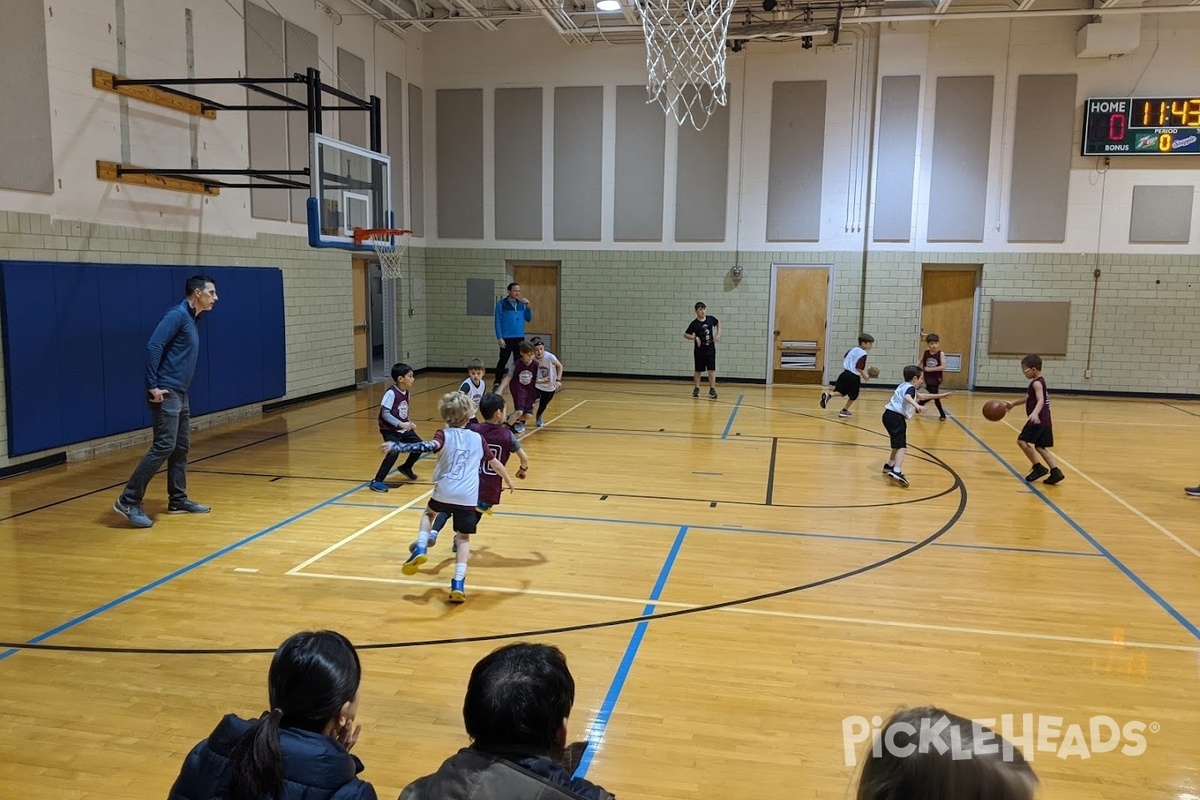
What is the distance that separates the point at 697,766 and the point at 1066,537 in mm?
4769

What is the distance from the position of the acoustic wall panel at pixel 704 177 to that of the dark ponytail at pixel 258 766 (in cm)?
1538

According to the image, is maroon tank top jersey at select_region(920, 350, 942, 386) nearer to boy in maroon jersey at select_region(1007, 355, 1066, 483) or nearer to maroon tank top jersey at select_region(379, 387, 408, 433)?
boy in maroon jersey at select_region(1007, 355, 1066, 483)

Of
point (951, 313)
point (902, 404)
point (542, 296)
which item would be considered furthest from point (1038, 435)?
point (542, 296)

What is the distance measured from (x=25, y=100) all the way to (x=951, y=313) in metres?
14.5

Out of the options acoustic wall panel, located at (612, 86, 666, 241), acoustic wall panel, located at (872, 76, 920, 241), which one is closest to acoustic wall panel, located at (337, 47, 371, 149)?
acoustic wall panel, located at (612, 86, 666, 241)

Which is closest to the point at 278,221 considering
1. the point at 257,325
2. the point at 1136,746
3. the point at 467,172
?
the point at 257,325

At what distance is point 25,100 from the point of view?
8250 mm

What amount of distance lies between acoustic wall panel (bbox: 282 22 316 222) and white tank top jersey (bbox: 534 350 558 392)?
14.8 feet

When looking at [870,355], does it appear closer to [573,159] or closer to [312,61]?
[573,159]

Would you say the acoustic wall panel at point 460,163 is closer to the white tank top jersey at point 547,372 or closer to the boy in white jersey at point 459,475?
the white tank top jersey at point 547,372

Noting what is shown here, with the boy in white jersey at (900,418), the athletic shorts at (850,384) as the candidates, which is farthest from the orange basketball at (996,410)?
the athletic shorts at (850,384)

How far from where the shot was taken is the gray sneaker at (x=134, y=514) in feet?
22.1

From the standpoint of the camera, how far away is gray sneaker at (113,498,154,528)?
675cm

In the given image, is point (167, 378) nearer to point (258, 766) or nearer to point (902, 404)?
point (258, 766)
